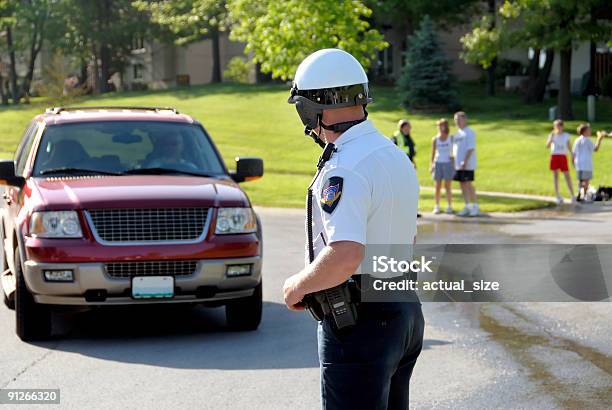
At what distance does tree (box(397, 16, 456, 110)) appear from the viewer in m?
48.5

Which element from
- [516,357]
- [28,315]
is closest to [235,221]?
[28,315]

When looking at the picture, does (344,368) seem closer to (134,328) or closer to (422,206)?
(134,328)

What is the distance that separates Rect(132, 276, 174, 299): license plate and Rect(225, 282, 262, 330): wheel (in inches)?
29.9

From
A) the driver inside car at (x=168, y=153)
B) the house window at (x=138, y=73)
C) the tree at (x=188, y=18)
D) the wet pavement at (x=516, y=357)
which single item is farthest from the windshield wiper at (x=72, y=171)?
the house window at (x=138, y=73)

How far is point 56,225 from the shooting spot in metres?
8.98

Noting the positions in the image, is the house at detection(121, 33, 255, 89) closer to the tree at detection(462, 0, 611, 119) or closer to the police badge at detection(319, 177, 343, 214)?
the tree at detection(462, 0, 611, 119)

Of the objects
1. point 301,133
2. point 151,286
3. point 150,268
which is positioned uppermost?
point 150,268

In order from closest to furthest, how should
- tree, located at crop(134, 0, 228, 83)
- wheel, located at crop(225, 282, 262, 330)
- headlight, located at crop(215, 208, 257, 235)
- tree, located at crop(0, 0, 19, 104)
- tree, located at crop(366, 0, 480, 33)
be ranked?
headlight, located at crop(215, 208, 257, 235) → wheel, located at crop(225, 282, 262, 330) → tree, located at crop(366, 0, 480, 33) → tree, located at crop(134, 0, 228, 83) → tree, located at crop(0, 0, 19, 104)

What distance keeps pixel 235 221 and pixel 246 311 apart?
2.55 feet

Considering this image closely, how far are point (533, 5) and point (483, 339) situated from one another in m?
32.4

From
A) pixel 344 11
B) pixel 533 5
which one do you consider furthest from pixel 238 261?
pixel 533 5

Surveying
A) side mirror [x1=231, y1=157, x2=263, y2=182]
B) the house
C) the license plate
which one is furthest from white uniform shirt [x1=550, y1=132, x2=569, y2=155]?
the house

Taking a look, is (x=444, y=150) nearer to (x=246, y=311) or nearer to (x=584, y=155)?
(x=584, y=155)

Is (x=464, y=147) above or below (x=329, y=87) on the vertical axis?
below
